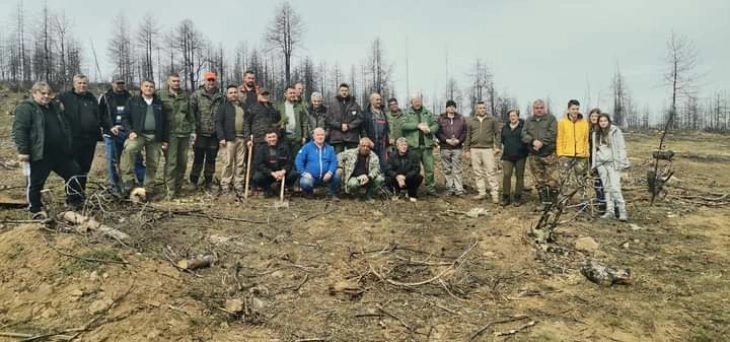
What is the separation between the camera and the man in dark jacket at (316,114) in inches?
345

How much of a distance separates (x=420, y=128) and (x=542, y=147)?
218cm

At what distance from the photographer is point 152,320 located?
396cm

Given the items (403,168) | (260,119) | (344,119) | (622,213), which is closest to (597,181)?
(622,213)

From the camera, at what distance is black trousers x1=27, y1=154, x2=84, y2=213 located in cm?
591

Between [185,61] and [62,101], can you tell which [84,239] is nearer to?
[62,101]

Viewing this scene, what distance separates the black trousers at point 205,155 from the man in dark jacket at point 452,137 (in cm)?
411

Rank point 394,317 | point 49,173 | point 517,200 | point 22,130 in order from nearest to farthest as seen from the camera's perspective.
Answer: point 394,317, point 22,130, point 49,173, point 517,200

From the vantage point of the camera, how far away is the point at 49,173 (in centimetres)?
606

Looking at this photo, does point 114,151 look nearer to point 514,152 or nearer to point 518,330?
point 518,330

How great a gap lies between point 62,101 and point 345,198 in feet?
14.9

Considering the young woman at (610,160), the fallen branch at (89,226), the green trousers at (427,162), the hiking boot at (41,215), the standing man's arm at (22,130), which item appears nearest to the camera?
the fallen branch at (89,226)

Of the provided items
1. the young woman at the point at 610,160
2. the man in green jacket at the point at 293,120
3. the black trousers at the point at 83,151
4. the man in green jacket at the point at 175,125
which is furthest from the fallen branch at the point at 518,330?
the black trousers at the point at 83,151

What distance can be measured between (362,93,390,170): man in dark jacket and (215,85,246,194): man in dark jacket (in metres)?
2.23

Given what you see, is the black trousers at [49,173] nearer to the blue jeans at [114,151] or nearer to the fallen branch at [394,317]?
the blue jeans at [114,151]
